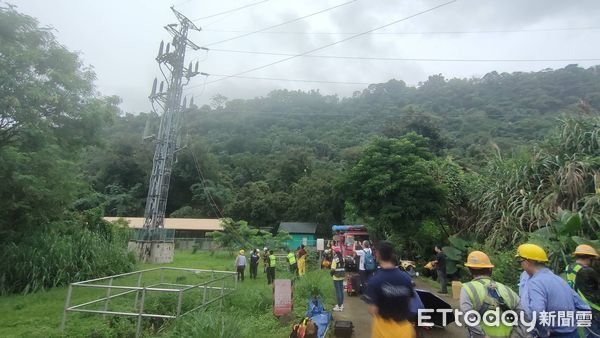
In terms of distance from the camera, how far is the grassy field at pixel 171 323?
5.82m

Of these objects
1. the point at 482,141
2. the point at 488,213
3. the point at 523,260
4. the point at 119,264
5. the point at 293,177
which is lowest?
the point at 119,264

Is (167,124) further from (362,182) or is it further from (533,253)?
(533,253)

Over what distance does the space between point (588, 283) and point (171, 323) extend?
21.6ft

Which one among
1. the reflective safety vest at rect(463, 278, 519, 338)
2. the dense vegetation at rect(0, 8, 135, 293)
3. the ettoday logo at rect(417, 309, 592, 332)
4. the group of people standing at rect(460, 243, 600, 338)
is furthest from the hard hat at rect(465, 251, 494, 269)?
the dense vegetation at rect(0, 8, 135, 293)

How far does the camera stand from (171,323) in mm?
7348

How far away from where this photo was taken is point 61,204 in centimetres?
1350

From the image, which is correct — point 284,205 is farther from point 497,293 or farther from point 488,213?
point 497,293

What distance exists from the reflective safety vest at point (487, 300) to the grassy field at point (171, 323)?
3324 millimetres

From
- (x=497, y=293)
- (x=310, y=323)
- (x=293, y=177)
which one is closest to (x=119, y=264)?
(x=310, y=323)

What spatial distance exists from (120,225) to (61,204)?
20.7 feet

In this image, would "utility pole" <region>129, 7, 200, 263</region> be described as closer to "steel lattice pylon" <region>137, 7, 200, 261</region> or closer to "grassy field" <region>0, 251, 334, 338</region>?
"steel lattice pylon" <region>137, 7, 200, 261</region>

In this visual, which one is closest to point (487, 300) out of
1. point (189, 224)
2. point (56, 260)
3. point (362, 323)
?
point (362, 323)

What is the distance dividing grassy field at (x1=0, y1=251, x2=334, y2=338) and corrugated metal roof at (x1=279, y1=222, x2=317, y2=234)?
27.0m

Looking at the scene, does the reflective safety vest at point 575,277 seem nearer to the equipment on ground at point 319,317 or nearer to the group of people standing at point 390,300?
the group of people standing at point 390,300
